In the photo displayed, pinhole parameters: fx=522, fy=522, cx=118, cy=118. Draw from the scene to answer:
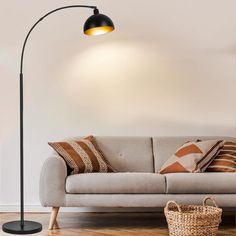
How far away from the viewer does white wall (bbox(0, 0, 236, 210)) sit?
5117mm

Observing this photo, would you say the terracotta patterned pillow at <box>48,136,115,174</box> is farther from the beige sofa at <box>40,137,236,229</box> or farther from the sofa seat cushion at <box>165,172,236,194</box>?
the sofa seat cushion at <box>165,172,236,194</box>

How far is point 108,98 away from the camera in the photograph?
5.15 m

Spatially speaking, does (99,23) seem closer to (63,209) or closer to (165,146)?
(165,146)

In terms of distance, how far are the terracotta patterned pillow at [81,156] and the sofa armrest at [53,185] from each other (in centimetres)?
17

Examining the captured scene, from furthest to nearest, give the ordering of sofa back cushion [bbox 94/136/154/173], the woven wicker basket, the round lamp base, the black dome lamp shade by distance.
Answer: sofa back cushion [bbox 94/136/154/173] < the black dome lamp shade < the round lamp base < the woven wicker basket

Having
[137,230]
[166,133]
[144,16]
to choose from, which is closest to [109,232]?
[137,230]

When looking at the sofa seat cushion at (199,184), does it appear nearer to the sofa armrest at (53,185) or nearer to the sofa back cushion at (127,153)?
the sofa back cushion at (127,153)

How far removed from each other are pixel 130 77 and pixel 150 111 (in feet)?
1.28

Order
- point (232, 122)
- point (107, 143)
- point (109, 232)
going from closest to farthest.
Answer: point (109, 232)
point (107, 143)
point (232, 122)

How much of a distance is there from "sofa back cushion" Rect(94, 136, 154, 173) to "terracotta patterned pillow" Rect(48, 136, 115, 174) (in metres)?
0.15

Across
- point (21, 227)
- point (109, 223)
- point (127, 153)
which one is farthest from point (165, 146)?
point (21, 227)

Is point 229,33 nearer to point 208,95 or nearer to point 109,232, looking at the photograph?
point 208,95

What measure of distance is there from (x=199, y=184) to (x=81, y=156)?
1.00 metres

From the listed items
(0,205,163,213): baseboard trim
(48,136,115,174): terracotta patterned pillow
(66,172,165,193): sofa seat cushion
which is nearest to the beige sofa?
→ (66,172,165,193): sofa seat cushion
